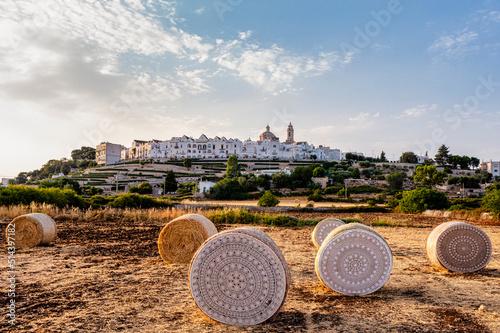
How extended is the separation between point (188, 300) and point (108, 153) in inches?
5532

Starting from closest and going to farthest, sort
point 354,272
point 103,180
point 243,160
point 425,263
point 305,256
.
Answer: point 354,272 < point 425,263 < point 305,256 < point 103,180 < point 243,160

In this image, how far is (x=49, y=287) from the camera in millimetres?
6199

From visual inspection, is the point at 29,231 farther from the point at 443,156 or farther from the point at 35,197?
the point at 443,156

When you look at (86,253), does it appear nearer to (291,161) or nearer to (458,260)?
(458,260)

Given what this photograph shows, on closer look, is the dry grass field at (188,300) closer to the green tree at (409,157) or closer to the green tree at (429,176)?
the green tree at (429,176)

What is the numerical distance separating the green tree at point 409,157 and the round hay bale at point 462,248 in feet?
433

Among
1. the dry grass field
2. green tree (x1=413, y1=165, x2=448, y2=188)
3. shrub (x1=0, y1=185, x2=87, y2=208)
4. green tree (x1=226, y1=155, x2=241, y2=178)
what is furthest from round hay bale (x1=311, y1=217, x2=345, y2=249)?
green tree (x1=226, y1=155, x2=241, y2=178)

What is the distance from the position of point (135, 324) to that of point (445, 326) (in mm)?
4249

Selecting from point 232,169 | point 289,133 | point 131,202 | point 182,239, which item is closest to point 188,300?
point 182,239

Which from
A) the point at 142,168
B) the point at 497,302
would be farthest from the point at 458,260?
the point at 142,168

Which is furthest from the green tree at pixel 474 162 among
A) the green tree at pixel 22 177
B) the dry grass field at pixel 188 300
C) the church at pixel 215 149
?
the green tree at pixel 22 177

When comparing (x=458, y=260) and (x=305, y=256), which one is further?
(x=305, y=256)

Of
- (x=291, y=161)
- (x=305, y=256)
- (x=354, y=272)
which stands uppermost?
(x=291, y=161)

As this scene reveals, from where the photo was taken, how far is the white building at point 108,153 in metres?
133
